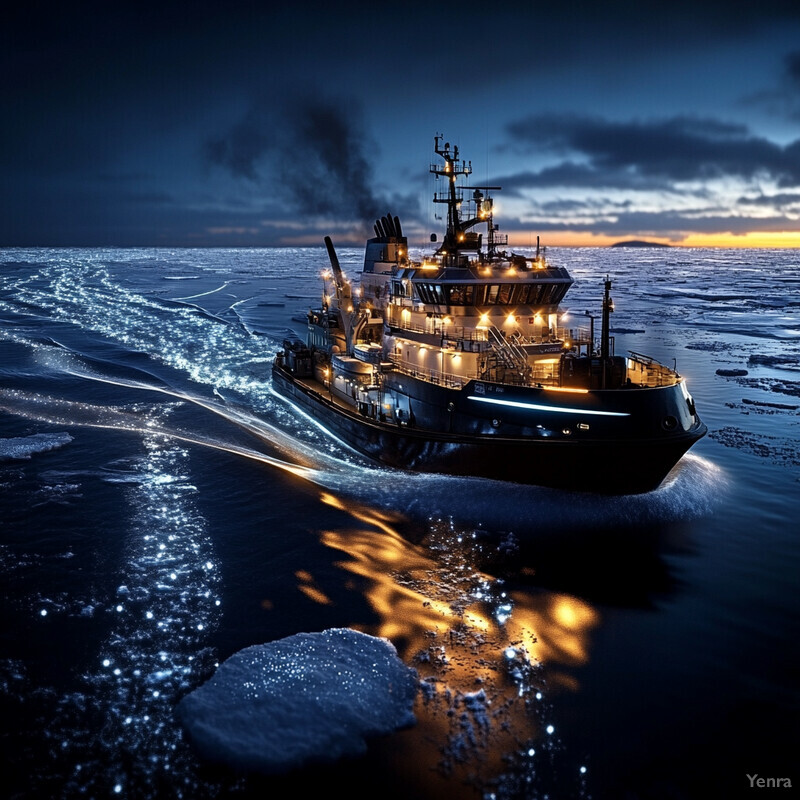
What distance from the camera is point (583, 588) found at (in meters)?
16.0

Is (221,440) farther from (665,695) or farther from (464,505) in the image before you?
(665,695)

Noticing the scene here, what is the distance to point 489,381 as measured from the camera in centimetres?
2059

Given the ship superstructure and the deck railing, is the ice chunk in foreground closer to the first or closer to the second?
the ship superstructure

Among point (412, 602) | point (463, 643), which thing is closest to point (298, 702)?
point (463, 643)

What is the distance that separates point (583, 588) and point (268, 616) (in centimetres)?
801

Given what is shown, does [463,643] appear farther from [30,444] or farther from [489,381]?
[30,444]

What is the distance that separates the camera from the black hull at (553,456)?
1878cm

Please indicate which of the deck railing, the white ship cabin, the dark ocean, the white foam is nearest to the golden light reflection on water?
the dark ocean

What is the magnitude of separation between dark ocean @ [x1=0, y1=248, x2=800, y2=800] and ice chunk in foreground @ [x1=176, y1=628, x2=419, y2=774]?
32 cm

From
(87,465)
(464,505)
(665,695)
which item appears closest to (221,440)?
(87,465)

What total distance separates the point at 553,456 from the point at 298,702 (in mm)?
11154

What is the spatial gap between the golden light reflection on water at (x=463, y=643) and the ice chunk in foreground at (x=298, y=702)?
1.79 ft

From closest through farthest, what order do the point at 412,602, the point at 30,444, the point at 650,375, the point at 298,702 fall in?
the point at 298,702 < the point at 412,602 < the point at 650,375 < the point at 30,444

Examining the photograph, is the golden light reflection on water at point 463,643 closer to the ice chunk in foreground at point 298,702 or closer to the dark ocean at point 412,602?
the dark ocean at point 412,602
